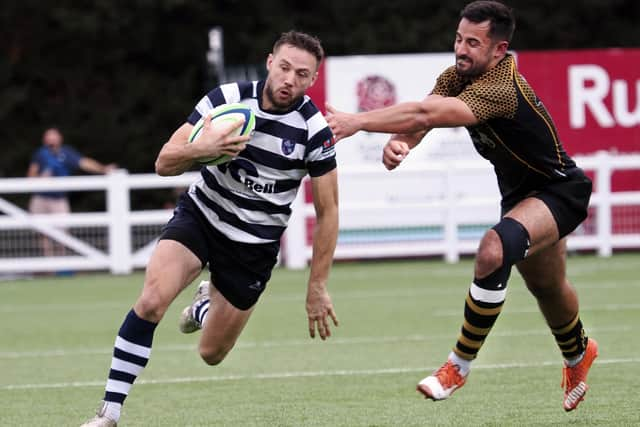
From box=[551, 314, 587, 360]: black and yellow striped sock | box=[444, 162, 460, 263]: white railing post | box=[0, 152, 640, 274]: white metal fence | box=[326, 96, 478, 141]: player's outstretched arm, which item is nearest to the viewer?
box=[326, 96, 478, 141]: player's outstretched arm

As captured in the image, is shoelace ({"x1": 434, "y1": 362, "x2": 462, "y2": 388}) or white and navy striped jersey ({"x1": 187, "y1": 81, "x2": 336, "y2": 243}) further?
white and navy striped jersey ({"x1": 187, "y1": 81, "x2": 336, "y2": 243})

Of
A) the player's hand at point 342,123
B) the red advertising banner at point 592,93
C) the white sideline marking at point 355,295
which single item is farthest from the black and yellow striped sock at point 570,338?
the red advertising banner at point 592,93

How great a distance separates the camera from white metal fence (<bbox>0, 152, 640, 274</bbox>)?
17672 millimetres

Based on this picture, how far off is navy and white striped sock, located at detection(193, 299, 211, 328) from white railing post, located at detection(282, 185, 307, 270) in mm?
9565

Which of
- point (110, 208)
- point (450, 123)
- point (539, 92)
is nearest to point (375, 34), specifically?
point (539, 92)

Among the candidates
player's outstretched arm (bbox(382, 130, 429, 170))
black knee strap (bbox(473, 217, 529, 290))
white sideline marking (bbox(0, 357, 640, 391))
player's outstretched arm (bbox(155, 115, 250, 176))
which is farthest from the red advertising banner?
player's outstretched arm (bbox(155, 115, 250, 176))

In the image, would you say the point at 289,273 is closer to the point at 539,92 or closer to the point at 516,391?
the point at 539,92

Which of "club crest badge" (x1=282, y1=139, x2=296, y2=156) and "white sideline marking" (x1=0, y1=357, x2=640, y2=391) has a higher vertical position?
"club crest badge" (x1=282, y1=139, x2=296, y2=156)

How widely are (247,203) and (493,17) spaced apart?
1.58 m

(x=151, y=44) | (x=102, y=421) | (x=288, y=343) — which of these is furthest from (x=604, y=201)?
(x=102, y=421)

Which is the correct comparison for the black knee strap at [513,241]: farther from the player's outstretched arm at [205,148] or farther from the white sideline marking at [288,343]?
the white sideline marking at [288,343]

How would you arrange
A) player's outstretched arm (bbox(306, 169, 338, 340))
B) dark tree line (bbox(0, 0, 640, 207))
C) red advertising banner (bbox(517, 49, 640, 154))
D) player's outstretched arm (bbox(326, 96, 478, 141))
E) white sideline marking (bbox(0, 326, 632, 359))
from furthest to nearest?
dark tree line (bbox(0, 0, 640, 207)) < red advertising banner (bbox(517, 49, 640, 154)) < white sideline marking (bbox(0, 326, 632, 359)) < player's outstretched arm (bbox(306, 169, 338, 340)) < player's outstretched arm (bbox(326, 96, 478, 141))

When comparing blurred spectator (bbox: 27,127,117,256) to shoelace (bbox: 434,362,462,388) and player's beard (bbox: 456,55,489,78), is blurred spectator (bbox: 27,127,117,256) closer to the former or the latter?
player's beard (bbox: 456,55,489,78)

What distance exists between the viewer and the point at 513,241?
693cm
